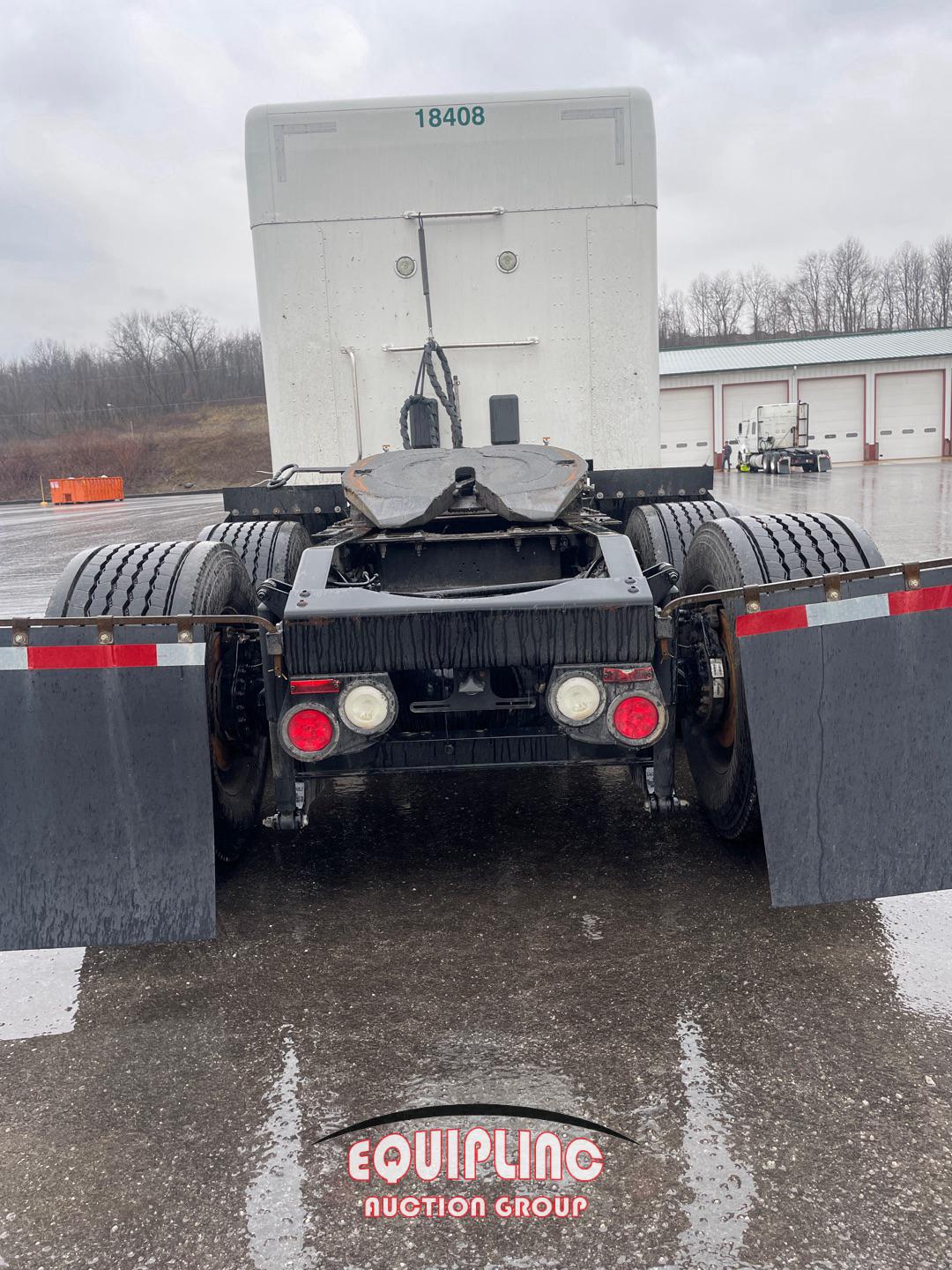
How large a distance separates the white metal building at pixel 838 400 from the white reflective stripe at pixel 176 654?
41.3 m

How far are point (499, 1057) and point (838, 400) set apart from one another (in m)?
44.9

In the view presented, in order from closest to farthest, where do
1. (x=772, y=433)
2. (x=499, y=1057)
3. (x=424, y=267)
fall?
(x=499, y=1057), (x=424, y=267), (x=772, y=433)

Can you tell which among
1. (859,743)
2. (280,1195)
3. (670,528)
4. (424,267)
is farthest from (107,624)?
(424,267)

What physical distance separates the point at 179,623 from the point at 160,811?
21.9 inches

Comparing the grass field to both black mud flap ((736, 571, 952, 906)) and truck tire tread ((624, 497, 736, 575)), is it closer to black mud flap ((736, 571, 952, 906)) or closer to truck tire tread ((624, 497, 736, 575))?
truck tire tread ((624, 497, 736, 575))

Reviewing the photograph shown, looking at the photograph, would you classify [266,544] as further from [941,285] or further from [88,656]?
[941,285]

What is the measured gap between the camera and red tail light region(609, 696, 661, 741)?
3.16 meters

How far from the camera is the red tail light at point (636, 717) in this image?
316cm

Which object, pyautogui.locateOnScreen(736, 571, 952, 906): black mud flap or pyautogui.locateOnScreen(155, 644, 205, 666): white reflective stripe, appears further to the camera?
pyautogui.locateOnScreen(155, 644, 205, 666): white reflective stripe

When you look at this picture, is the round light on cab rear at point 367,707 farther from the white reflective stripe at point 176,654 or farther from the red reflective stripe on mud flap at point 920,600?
the red reflective stripe on mud flap at point 920,600

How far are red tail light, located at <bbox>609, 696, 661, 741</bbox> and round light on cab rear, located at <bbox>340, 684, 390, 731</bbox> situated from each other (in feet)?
2.35

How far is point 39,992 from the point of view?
3.02 m

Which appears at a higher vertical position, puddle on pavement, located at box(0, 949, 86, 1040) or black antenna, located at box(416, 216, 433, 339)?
Answer: black antenna, located at box(416, 216, 433, 339)

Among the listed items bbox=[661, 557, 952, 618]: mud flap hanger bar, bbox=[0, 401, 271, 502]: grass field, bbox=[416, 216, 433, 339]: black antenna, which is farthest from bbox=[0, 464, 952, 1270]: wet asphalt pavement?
bbox=[0, 401, 271, 502]: grass field
